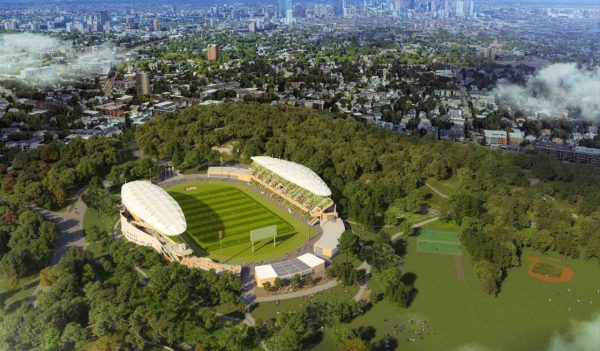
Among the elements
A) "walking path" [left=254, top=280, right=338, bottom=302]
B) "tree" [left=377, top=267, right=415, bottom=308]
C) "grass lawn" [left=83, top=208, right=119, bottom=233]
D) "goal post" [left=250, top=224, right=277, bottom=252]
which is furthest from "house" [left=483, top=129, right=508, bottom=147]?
"grass lawn" [left=83, top=208, right=119, bottom=233]

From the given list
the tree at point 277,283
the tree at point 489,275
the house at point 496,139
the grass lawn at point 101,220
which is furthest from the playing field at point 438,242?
the house at point 496,139

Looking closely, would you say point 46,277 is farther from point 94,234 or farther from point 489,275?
point 489,275

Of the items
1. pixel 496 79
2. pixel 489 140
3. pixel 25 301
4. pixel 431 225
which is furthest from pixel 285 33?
pixel 25 301

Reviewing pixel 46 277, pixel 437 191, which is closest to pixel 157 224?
pixel 46 277

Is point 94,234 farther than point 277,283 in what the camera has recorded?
Yes

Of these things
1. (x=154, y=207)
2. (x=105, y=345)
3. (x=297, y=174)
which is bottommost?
(x=105, y=345)

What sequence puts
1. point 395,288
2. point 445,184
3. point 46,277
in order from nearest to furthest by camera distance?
point 395,288, point 46,277, point 445,184

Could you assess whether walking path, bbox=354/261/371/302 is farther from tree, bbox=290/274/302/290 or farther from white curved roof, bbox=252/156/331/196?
white curved roof, bbox=252/156/331/196
